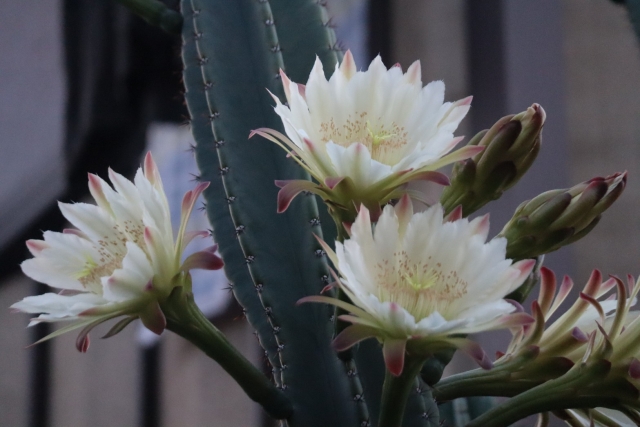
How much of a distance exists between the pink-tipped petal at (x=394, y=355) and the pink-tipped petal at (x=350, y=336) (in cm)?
1

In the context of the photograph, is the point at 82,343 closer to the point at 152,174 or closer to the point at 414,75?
the point at 152,174

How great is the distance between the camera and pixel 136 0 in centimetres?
61

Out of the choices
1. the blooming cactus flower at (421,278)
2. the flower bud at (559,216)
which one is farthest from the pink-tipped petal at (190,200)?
the flower bud at (559,216)

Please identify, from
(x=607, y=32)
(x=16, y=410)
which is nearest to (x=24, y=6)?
(x=16, y=410)

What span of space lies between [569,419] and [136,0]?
0.53 metres

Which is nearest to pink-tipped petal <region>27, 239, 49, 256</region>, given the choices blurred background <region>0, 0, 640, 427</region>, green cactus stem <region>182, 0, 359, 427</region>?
green cactus stem <region>182, 0, 359, 427</region>

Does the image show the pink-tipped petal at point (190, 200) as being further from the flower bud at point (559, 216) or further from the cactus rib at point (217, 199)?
the flower bud at point (559, 216)

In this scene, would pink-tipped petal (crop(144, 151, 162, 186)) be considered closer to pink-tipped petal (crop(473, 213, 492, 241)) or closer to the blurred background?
pink-tipped petal (crop(473, 213, 492, 241))

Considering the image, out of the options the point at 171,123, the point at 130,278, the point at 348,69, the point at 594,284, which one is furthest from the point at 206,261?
the point at 171,123

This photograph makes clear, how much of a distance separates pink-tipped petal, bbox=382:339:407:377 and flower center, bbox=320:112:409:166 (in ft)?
0.41

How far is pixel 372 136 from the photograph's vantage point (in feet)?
1.31

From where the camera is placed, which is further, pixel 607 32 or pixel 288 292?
pixel 607 32

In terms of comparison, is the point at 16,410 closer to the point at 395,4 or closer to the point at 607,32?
the point at 395,4

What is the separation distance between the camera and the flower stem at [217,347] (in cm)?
39
